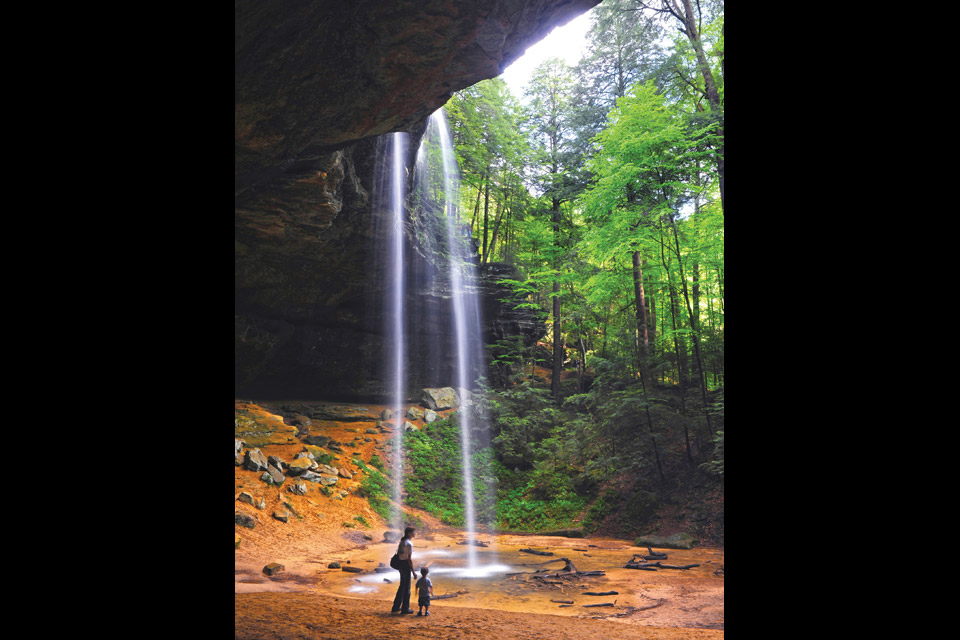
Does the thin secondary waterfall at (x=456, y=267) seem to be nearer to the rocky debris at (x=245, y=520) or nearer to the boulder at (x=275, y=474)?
the boulder at (x=275, y=474)

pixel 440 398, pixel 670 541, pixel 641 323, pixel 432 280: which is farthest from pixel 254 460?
pixel 641 323

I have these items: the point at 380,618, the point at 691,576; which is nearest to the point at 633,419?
the point at 691,576

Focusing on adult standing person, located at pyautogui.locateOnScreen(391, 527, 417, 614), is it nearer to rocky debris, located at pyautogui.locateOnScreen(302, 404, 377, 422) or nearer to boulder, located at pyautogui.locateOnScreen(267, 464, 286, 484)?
boulder, located at pyautogui.locateOnScreen(267, 464, 286, 484)

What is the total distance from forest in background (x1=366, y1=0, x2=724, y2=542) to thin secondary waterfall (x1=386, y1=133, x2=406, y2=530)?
0.56 metres

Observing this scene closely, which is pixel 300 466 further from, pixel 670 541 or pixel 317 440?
pixel 670 541

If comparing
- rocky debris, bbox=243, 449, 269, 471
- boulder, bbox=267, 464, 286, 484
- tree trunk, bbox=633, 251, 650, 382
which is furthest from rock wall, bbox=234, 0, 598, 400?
tree trunk, bbox=633, 251, 650, 382

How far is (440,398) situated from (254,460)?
7.44m

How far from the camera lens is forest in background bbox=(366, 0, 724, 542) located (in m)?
11.6

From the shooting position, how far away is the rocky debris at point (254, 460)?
11.5 meters

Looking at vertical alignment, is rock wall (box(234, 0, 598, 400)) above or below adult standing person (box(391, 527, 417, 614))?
above

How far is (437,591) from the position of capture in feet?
25.0

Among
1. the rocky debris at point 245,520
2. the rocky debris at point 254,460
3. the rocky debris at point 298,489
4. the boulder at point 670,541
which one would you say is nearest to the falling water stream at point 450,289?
the rocky debris at point 298,489

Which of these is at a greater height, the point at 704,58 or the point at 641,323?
the point at 704,58
